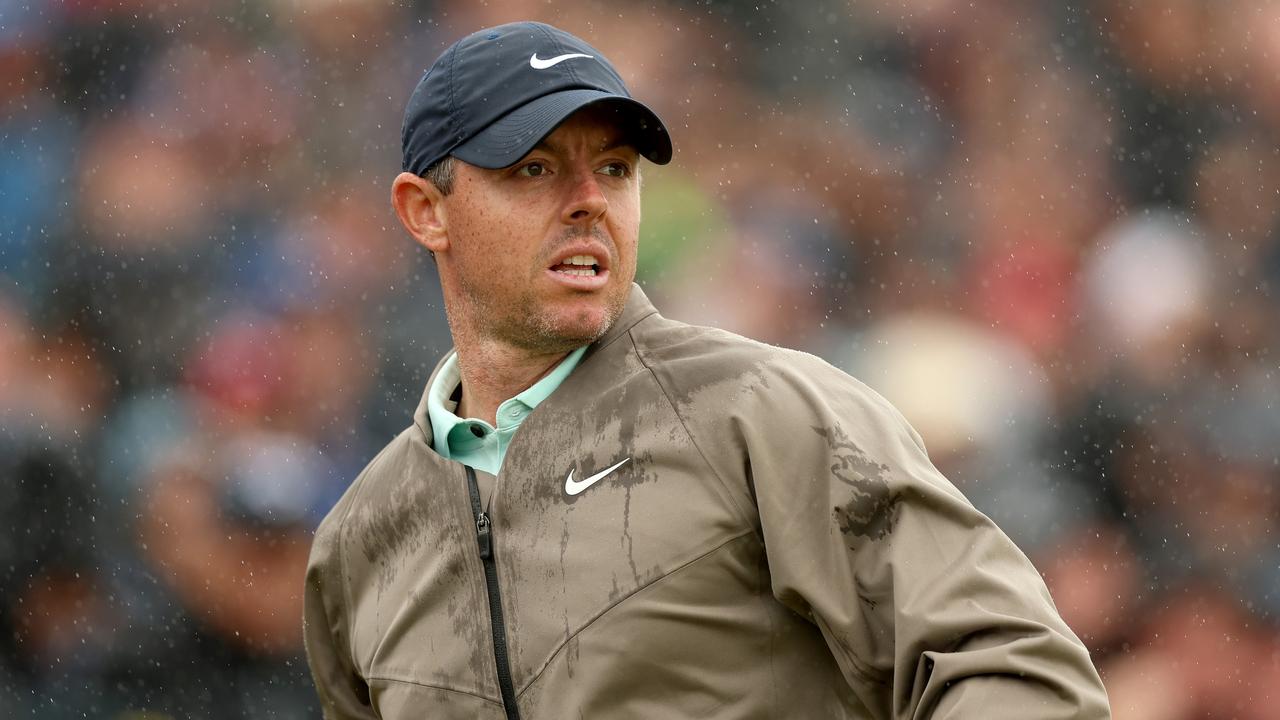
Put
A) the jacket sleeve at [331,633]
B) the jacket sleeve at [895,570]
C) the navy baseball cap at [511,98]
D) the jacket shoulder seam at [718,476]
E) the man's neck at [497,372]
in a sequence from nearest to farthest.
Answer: the jacket sleeve at [895,570], the jacket shoulder seam at [718,476], the navy baseball cap at [511,98], the man's neck at [497,372], the jacket sleeve at [331,633]

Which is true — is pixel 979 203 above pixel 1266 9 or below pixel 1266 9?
below

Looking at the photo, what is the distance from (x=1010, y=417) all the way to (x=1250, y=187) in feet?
2.64

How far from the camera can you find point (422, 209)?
5.74ft

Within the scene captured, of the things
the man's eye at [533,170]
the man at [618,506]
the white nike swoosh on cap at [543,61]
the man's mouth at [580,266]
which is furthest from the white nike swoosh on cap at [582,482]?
the white nike swoosh on cap at [543,61]

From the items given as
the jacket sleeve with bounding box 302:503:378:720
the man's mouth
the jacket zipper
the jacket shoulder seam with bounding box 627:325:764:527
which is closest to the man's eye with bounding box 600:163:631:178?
the man's mouth

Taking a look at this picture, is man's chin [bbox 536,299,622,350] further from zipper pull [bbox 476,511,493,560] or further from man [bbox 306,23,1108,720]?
zipper pull [bbox 476,511,493,560]

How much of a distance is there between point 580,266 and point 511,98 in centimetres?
19

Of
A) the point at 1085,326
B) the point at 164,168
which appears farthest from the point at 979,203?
the point at 164,168

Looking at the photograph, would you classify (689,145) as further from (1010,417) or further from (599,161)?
(599,161)

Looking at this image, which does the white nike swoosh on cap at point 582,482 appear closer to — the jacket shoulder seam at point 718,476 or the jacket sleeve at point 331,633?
the jacket shoulder seam at point 718,476

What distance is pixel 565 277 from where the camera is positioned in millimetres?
1622

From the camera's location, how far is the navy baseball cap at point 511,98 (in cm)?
158

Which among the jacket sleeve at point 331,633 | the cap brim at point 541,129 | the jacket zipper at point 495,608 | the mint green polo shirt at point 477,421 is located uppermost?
the cap brim at point 541,129

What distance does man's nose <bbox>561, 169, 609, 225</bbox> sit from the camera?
161 cm
